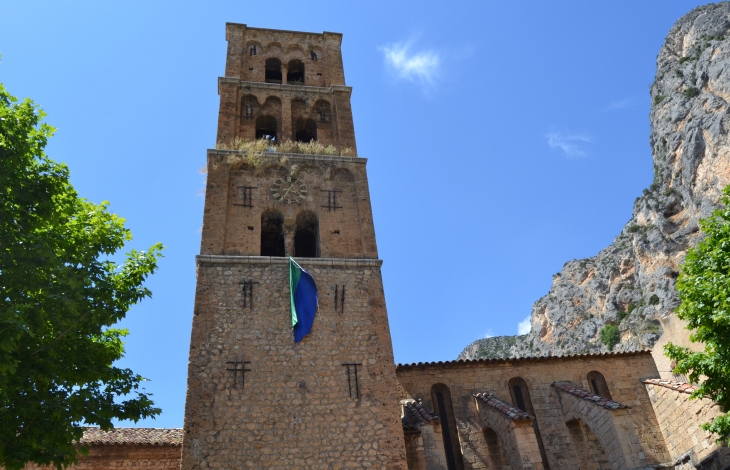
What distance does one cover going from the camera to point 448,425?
18.0 metres

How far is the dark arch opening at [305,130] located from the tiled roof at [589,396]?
12274 millimetres

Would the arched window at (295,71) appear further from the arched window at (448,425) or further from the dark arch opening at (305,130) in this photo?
the arched window at (448,425)

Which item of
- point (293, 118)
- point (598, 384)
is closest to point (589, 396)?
point (598, 384)

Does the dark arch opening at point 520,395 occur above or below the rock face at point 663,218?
below

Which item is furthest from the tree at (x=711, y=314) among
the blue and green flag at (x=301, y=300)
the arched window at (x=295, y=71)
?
the arched window at (x=295, y=71)

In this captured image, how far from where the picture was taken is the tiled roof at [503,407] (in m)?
16.0

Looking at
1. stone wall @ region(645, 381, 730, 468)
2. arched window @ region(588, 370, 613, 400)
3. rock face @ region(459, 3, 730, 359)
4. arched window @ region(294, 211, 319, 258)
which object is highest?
rock face @ region(459, 3, 730, 359)

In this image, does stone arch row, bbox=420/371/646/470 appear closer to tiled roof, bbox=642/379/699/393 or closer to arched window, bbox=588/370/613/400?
arched window, bbox=588/370/613/400

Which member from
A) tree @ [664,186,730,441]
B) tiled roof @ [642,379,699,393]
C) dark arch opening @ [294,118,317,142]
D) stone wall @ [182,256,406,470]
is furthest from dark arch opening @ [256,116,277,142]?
tiled roof @ [642,379,699,393]

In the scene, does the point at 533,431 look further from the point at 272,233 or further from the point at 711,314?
the point at 272,233

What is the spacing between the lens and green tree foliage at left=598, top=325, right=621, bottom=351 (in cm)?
5819

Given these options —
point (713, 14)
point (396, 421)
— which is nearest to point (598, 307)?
point (713, 14)

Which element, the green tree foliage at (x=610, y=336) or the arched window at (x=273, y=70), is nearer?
the arched window at (x=273, y=70)

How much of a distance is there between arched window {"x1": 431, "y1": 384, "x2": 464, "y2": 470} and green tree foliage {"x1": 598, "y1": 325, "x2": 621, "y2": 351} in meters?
44.2
